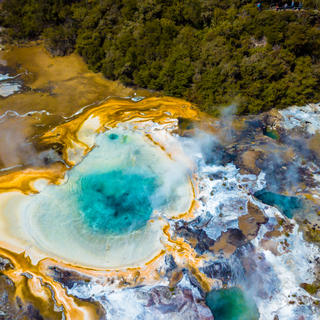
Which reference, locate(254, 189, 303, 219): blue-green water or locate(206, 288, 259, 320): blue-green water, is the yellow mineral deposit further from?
locate(254, 189, 303, 219): blue-green water

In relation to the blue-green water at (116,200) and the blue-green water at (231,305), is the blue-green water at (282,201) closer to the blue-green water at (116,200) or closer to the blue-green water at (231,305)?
the blue-green water at (231,305)

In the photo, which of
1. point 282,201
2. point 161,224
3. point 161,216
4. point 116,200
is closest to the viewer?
point 161,224

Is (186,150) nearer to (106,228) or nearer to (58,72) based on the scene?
(106,228)

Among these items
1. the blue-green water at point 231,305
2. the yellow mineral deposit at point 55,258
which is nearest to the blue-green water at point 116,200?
the yellow mineral deposit at point 55,258

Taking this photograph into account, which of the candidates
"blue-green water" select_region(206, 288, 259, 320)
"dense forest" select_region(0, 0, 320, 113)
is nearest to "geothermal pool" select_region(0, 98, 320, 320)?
"blue-green water" select_region(206, 288, 259, 320)

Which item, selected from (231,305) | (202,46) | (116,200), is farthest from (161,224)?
(202,46)

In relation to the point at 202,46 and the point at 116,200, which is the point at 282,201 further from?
the point at 202,46
